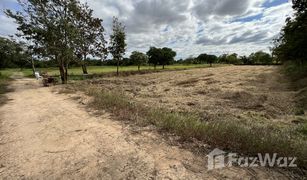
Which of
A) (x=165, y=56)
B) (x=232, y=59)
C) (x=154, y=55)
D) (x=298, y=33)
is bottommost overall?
(x=232, y=59)

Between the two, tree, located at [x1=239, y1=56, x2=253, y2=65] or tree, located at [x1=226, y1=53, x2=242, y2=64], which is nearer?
tree, located at [x1=239, y1=56, x2=253, y2=65]

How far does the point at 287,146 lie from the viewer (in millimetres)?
4281

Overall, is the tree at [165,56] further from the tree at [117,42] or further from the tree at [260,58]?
the tree at [260,58]

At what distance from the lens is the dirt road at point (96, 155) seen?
373 cm

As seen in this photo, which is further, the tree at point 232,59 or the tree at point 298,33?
the tree at point 232,59

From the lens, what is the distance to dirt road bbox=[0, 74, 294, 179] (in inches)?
147

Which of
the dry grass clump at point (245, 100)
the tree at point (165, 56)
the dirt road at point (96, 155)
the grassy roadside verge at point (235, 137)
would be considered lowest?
the dry grass clump at point (245, 100)

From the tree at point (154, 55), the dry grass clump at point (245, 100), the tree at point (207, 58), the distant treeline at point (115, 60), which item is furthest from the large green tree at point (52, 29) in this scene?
the tree at point (207, 58)

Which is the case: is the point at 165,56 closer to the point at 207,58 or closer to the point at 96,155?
the point at 207,58

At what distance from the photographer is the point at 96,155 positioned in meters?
4.48

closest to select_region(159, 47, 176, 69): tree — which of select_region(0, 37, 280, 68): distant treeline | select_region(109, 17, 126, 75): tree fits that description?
select_region(0, 37, 280, 68): distant treeline

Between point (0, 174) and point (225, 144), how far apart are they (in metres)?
4.06

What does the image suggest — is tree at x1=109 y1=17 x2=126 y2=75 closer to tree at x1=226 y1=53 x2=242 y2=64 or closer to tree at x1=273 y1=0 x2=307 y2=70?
tree at x1=273 y1=0 x2=307 y2=70

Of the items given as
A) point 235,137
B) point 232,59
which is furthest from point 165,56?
point 235,137
